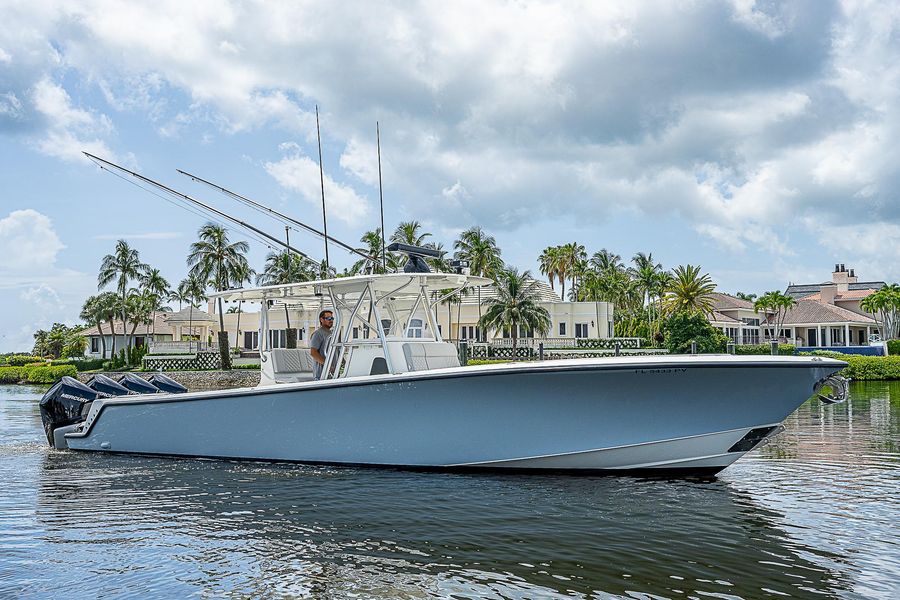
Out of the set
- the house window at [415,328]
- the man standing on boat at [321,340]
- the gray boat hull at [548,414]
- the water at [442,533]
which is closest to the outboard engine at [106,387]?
the water at [442,533]

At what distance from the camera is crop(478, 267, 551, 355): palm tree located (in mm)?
48125

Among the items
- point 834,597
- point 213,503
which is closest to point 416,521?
point 213,503

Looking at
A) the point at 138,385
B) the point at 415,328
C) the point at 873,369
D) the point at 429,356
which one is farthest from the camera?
the point at 873,369

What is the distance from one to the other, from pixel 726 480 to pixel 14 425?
17116 mm

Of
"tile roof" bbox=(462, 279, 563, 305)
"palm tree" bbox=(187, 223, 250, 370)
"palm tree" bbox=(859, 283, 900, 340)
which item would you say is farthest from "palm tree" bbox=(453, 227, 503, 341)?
"palm tree" bbox=(859, 283, 900, 340)

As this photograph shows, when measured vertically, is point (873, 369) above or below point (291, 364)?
below

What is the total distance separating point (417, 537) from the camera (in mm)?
Answer: 7367

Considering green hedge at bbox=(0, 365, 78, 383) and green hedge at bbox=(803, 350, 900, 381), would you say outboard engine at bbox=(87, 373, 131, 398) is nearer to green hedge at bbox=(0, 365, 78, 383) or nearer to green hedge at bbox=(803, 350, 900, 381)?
green hedge at bbox=(803, 350, 900, 381)

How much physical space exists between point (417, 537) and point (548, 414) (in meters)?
2.60

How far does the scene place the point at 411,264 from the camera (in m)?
10.8

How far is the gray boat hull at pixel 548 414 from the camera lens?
8961 mm

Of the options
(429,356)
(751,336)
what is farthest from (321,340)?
(751,336)

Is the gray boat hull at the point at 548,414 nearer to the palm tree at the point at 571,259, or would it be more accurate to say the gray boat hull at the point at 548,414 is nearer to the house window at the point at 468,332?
the house window at the point at 468,332

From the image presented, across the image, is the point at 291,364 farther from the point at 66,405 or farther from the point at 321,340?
the point at 66,405
